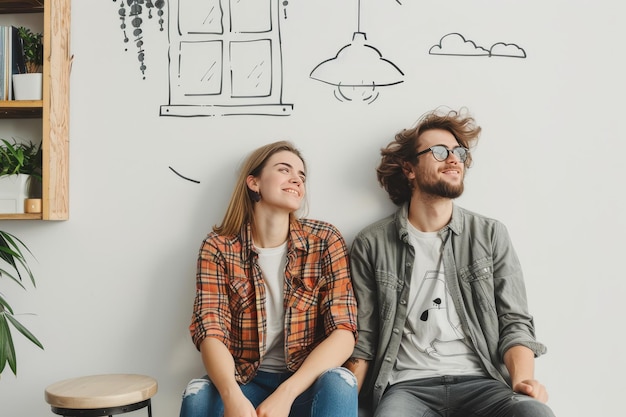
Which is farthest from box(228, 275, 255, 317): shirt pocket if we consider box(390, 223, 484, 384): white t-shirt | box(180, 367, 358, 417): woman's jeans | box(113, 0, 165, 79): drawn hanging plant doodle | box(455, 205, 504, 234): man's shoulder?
box(113, 0, 165, 79): drawn hanging plant doodle

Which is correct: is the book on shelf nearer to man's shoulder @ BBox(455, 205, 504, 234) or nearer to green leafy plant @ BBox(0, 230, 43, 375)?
green leafy plant @ BBox(0, 230, 43, 375)

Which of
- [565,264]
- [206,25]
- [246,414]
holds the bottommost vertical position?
[246,414]

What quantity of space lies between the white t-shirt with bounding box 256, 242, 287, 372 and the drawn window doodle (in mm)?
566

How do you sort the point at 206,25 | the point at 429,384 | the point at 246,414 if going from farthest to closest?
1. the point at 206,25
2. the point at 429,384
3. the point at 246,414

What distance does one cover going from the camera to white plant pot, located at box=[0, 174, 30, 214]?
7.47 ft

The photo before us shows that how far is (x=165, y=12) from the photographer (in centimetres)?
245

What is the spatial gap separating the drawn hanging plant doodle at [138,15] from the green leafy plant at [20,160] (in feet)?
1.69

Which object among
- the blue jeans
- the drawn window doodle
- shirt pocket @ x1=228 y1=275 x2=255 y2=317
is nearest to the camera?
the blue jeans

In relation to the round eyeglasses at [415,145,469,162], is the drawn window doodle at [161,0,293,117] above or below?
above

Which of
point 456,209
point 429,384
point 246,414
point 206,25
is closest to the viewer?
point 246,414

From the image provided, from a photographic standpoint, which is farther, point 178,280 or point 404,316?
point 178,280

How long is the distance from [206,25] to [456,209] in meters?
1.18

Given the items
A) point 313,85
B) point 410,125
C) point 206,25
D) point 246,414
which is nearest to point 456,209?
point 410,125

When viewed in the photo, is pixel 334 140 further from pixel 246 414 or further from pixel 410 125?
pixel 246 414
